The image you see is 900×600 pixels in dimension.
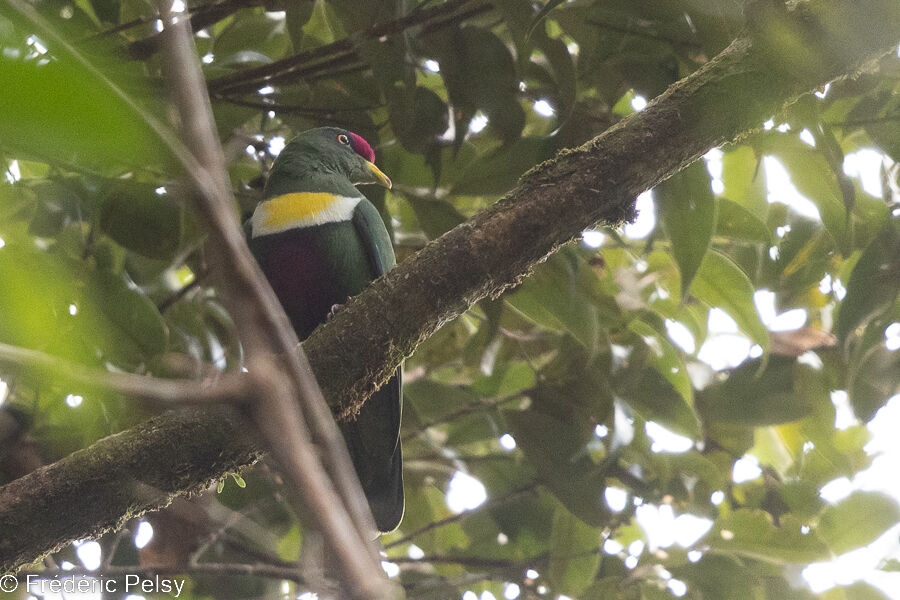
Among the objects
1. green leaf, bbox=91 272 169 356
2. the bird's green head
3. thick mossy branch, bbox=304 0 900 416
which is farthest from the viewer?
the bird's green head

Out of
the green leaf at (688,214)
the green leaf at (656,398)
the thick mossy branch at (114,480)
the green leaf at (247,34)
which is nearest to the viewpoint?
the thick mossy branch at (114,480)

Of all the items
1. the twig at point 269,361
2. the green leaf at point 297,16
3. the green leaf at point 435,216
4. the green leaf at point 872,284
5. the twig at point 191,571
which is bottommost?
the twig at point 269,361

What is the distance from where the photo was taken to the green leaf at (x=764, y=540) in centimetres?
280

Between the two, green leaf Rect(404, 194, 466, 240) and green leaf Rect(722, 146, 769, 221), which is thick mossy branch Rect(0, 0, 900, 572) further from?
green leaf Rect(722, 146, 769, 221)

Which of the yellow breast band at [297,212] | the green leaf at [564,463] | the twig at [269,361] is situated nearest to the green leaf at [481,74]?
the yellow breast band at [297,212]

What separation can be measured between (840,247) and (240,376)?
2.47 meters

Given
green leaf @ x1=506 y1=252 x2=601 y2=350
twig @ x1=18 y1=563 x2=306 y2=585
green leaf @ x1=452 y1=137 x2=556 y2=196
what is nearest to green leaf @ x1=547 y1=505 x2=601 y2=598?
green leaf @ x1=506 y1=252 x2=601 y2=350

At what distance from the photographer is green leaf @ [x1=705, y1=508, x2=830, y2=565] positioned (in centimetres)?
280

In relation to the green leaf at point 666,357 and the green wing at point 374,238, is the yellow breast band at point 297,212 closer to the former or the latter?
the green wing at point 374,238

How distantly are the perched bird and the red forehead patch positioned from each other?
0.12m

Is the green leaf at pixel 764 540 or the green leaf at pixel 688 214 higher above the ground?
the green leaf at pixel 688 214

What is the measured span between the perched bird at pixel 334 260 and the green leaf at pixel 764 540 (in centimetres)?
111

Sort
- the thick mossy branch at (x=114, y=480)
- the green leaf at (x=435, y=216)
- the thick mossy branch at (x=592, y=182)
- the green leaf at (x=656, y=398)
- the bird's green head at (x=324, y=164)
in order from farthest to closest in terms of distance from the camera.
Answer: the bird's green head at (x=324, y=164), the green leaf at (x=656, y=398), the green leaf at (x=435, y=216), the thick mossy branch at (x=592, y=182), the thick mossy branch at (x=114, y=480)

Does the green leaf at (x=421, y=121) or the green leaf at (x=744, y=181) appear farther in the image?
the green leaf at (x=744, y=181)
